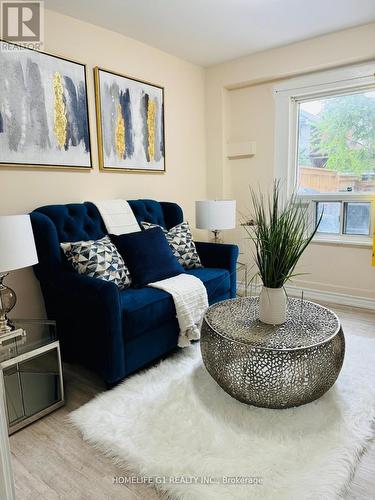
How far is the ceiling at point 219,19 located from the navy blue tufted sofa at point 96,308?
1.45 metres

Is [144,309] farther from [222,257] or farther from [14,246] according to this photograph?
[222,257]

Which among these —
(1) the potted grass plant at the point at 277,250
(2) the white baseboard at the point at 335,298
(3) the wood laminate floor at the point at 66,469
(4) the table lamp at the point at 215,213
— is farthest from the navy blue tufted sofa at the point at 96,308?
(2) the white baseboard at the point at 335,298

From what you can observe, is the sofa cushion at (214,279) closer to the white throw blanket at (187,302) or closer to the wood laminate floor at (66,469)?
the white throw blanket at (187,302)

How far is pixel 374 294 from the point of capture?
3199mm

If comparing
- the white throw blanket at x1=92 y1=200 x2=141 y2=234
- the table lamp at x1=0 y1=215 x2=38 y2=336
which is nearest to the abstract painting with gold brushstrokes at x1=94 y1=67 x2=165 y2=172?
the white throw blanket at x1=92 y1=200 x2=141 y2=234

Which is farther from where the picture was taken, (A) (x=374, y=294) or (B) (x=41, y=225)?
(A) (x=374, y=294)

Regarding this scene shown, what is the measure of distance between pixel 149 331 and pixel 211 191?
2.28 m

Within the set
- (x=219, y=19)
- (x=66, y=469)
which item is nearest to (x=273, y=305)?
(x=66, y=469)

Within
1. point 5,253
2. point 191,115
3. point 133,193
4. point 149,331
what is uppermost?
point 191,115

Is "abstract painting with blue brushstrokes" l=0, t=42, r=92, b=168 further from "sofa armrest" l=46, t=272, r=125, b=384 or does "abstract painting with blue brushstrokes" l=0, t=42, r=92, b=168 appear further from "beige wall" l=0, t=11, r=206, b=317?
"sofa armrest" l=46, t=272, r=125, b=384

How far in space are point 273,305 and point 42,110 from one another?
6.76ft

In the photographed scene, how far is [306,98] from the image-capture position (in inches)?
133

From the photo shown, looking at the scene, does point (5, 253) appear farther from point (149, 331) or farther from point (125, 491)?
point (125, 491)

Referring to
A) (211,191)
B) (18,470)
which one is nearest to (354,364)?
(18,470)
